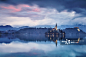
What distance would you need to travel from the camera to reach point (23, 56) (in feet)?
59.5

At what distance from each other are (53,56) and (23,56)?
5906 millimetres

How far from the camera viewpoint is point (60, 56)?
1827 cm

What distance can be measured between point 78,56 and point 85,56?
4.20 ft

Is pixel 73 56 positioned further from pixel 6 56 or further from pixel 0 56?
pixel 0 56

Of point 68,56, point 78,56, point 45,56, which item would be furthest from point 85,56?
point 45,56

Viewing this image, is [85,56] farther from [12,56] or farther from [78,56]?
[12,56]

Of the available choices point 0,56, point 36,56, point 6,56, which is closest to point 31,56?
point 36,56

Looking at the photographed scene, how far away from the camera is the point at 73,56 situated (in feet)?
60.2

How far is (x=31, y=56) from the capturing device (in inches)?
711

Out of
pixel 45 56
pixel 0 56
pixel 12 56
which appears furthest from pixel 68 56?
pixel 0 56

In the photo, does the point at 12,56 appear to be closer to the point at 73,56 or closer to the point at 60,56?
the point at 60,56

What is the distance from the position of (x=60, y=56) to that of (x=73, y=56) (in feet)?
8.55

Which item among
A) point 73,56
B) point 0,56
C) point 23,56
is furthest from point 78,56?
point 0,56

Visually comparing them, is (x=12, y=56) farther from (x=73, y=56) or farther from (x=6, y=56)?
(x=73, y=56)
